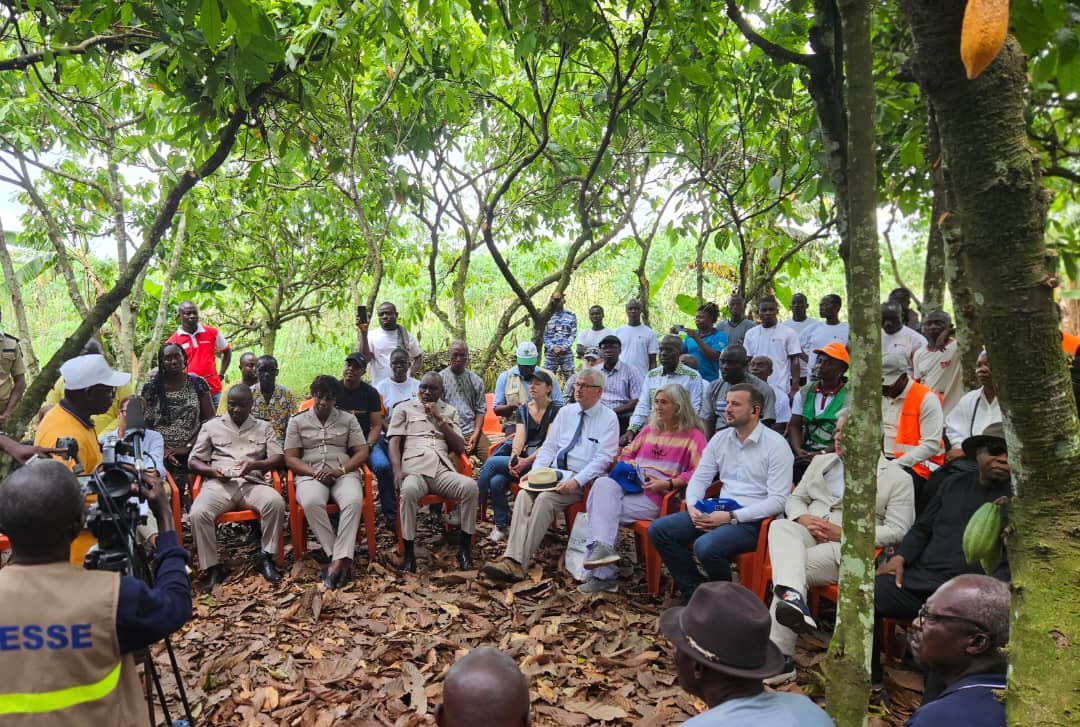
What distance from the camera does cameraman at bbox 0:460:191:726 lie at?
192 centimetres

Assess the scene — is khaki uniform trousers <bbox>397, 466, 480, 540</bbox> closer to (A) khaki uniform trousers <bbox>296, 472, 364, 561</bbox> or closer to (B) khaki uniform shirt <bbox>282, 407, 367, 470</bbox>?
(A) khaki uniform trousers <bbox>296, 472, 364, 561</bbox>

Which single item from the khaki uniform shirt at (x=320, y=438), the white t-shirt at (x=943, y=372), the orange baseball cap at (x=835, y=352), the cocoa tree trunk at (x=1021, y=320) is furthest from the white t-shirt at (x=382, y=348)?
the cocoa tree trunk at (x=1021, y=320)

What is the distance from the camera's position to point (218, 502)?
5328mm

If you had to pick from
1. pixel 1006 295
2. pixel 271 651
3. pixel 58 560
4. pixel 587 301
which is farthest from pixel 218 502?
pixel 587 301

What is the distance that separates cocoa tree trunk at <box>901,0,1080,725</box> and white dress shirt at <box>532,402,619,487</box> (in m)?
4.28

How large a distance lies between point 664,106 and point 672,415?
3481 millimetres

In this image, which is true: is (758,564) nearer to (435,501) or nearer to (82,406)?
(435,501)

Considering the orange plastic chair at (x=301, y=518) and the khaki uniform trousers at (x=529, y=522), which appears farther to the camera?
the orange plastic chair at (x=301, y=518)

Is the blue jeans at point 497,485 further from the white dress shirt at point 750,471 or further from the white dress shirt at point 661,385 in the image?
the white dress shirt at point 750,471

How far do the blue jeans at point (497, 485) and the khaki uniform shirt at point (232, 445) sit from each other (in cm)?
179

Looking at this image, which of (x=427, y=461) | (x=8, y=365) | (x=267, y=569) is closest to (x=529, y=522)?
(x=427, y=461)

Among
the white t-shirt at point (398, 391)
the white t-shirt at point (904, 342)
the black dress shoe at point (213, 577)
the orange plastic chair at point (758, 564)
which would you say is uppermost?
the white t-shirt at point (904, 342)

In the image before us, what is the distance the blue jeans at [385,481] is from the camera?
6.33m

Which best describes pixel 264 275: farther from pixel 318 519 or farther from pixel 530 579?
pixel 530 579
